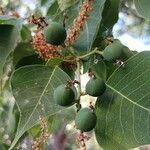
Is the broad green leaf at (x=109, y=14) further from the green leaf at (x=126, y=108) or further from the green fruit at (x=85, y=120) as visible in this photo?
the green fruit at (x=85, y=120)

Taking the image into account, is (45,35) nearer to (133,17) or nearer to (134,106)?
(134,106)

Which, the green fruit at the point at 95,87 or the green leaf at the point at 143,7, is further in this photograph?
the green leaf at the point at 143,7

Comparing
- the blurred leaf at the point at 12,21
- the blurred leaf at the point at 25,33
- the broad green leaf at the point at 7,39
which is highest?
the blurred leaf at the point at 12,21

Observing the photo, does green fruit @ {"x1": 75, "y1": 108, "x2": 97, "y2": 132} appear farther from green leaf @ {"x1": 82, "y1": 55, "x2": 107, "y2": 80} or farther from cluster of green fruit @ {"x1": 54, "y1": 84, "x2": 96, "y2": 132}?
green leaf @ {"x1": 82, "y1": 55, "x2": 107, "y2": 80}

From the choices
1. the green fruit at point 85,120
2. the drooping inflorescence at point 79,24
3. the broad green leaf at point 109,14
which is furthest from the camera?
the broad green leaf at point 109,14

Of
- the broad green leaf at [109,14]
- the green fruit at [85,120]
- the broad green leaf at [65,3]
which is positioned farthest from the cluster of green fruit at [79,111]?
the broad green leaf at [65,3]

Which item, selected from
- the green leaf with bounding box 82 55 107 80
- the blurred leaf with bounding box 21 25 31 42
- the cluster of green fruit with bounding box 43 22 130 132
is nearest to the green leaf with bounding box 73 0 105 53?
the green leaf with bounding box 82 55 107 80

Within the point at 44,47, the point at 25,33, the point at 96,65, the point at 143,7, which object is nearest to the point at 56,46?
the point at 44,47
